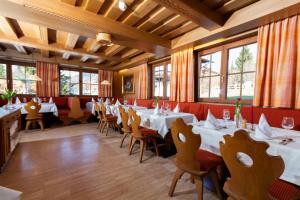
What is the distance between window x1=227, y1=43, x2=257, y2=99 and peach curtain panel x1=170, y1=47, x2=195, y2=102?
2.85 ft

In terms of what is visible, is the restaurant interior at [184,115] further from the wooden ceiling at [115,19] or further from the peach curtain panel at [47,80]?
the peach curtain panel at [47,80]

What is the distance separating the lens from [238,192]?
1.09 metres

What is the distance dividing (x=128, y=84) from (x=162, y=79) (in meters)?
2.33

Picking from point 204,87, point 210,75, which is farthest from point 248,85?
point 204,87

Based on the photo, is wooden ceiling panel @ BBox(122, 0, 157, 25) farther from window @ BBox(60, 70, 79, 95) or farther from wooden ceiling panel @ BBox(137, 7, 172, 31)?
window @ BBox(60, 70, 79, 95)

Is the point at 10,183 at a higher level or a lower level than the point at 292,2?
lower

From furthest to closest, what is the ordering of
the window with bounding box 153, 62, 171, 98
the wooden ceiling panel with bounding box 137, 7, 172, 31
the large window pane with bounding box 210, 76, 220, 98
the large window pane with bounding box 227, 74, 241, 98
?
the window with bounding box 153, 62, 171, 98
the large window pane with bounding box 210, 76, 220, 98
the large window pane with bounding box 227, 74, 241, 98
the wooden ceiling panel with bounding box 137, 7, 172, 31

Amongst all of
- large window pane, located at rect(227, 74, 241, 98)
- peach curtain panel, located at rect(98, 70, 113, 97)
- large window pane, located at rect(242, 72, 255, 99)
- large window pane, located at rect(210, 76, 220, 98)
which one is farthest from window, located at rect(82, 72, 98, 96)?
large window pane, located at rect(242, 72, 255, 99)

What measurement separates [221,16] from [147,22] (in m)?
1.44

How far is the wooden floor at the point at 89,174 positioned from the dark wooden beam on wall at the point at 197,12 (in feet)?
8.12

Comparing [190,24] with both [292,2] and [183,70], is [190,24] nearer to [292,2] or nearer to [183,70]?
[183,70]

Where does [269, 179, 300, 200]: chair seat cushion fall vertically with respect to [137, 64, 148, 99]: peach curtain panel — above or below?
below

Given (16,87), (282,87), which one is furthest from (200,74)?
(16,87)

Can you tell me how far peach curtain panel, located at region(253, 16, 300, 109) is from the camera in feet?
7.15
